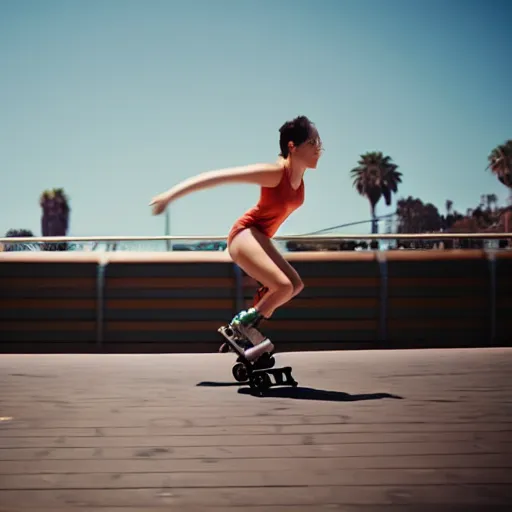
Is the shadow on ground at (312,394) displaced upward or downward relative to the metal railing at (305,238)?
downward

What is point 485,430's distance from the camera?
3.77m

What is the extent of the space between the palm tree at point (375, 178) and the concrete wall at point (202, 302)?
3530 inches

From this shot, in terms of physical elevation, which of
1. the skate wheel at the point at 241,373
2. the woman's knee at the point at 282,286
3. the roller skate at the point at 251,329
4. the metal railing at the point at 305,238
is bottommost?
the skate wheel at the point at 241,373

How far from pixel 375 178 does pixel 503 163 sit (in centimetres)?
1645

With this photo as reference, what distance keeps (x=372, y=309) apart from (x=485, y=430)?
433 cm

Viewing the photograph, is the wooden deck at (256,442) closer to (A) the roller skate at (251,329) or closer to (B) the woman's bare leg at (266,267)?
(A) the roller skate at (251,329)

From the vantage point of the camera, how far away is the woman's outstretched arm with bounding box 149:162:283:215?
5.20 meters

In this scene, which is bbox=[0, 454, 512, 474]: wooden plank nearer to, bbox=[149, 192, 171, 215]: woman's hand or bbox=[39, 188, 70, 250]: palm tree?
bbox=[149, 192, 171, 215]: woman's hand

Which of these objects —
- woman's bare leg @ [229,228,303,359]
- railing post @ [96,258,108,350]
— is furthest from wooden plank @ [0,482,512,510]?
railing post @ [96,258,108,350]

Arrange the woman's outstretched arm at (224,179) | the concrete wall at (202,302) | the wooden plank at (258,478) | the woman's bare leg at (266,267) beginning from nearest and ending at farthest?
the wooden plank at (258,478) < the woman's outstretched arm at (224,179) < the woman's bare leg at (266,267) < the concrete wall at (202,302)

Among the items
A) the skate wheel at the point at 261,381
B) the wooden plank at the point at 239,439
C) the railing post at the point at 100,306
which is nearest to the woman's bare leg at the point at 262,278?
the skate wheel at the point at 261,381

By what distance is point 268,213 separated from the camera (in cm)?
562

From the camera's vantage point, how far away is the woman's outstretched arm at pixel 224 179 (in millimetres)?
5199

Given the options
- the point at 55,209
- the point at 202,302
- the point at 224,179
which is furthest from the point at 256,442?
the point at 55,209
